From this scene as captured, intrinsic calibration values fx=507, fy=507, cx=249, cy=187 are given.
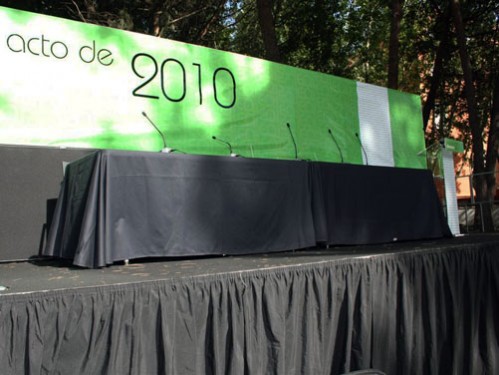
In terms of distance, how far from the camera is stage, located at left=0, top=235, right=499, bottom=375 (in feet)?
7.62

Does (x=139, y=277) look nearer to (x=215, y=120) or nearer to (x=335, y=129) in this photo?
(x=215, y=120)

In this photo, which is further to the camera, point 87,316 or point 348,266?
point 348,266

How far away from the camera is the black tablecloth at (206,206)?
3549 millimetres

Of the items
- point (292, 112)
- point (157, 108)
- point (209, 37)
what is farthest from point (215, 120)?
point (209, 37)

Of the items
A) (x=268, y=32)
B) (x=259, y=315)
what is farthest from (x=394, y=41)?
(x=259, y=315)

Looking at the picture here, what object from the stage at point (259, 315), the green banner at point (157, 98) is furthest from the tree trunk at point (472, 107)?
the stage at point (259, 315)

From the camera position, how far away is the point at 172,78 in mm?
4965

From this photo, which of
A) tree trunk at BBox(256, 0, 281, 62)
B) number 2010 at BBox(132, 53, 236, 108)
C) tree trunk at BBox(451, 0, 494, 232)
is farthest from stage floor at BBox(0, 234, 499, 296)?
tree trunk at BBox(451, 0, 494, 232)

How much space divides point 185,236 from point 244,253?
544mm

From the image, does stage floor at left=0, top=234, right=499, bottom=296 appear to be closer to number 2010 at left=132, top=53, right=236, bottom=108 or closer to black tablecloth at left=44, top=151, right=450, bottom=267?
black tablecloth at left=44, top=151, right=450, bottom=267

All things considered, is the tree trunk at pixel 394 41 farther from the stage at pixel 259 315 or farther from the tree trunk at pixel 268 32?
the stage at pixel 259 315

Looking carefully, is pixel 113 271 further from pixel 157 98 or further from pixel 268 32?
pixel 268 32

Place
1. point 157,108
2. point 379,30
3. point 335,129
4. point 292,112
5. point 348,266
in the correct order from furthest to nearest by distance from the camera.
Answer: point 379,30 → point 335,129 → point 292,112 → point 157,108 → point 348,266

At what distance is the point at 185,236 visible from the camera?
3.89 m
